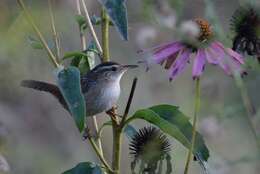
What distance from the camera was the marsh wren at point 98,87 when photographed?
286 cm

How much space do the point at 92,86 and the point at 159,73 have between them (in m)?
1.75

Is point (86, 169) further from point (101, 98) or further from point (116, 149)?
point (101, 98)

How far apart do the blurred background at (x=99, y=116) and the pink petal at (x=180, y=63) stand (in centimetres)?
7

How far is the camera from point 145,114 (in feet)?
7.19

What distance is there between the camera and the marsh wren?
286cm

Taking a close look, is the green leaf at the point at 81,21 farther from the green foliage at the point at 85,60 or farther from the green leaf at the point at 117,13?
the green leaf at the point at 117,13

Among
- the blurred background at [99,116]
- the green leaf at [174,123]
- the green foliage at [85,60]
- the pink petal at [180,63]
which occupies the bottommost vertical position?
the blurred background at [99,116]

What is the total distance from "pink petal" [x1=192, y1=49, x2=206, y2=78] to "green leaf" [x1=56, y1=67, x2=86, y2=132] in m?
0.26

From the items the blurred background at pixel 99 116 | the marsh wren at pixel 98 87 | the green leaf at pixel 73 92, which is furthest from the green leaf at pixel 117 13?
the marsh wren at pixel 98 87

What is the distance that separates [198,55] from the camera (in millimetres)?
2145

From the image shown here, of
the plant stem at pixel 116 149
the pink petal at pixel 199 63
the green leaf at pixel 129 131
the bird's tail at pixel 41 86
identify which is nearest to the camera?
the pink petal at pixel 199 63

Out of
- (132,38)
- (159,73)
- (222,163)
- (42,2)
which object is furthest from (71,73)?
(132,38)

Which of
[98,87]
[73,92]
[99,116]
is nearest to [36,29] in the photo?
[73,92]

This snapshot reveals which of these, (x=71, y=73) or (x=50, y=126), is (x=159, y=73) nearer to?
(x=50, y=126)
